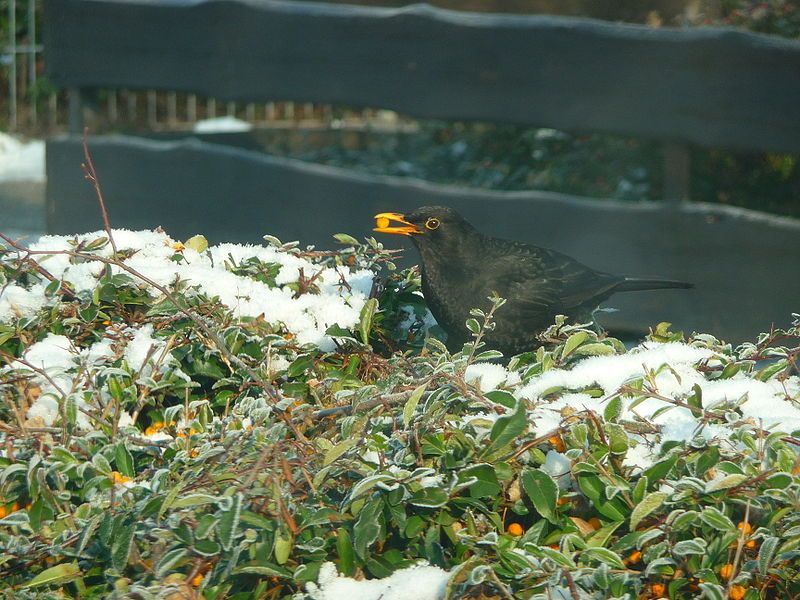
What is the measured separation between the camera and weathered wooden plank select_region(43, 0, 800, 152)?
4891 millimetres

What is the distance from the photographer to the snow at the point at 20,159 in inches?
437

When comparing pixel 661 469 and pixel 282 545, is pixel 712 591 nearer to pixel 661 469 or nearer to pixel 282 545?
pixel 661 469

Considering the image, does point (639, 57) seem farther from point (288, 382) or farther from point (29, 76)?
point (29, 76)

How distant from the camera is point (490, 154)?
26.3 ft

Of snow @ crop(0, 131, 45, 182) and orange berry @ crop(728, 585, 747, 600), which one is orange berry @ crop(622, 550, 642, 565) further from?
snow @ crop(0, 131, 45, 182)

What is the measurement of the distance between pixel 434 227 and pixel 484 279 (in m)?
0.23

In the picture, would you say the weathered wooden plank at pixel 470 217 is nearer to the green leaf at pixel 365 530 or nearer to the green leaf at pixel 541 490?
the green leaf at pixel 541 490

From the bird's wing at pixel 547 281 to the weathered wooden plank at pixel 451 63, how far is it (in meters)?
1.77

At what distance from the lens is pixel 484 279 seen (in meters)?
3.17

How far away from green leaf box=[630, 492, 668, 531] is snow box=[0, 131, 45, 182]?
33.9ft

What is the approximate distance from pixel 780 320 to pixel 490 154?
3518 millimetres

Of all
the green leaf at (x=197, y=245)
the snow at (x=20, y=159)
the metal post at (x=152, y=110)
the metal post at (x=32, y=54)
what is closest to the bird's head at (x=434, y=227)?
the green leaf at (x=197, y=245)

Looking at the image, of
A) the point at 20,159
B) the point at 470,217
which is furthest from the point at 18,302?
the point at 20,159

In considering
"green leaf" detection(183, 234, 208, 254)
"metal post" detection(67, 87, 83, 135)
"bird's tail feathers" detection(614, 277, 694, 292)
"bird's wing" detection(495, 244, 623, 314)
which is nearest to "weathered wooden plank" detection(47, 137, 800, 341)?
"metal post" detection(67, 87, 83, 135)
